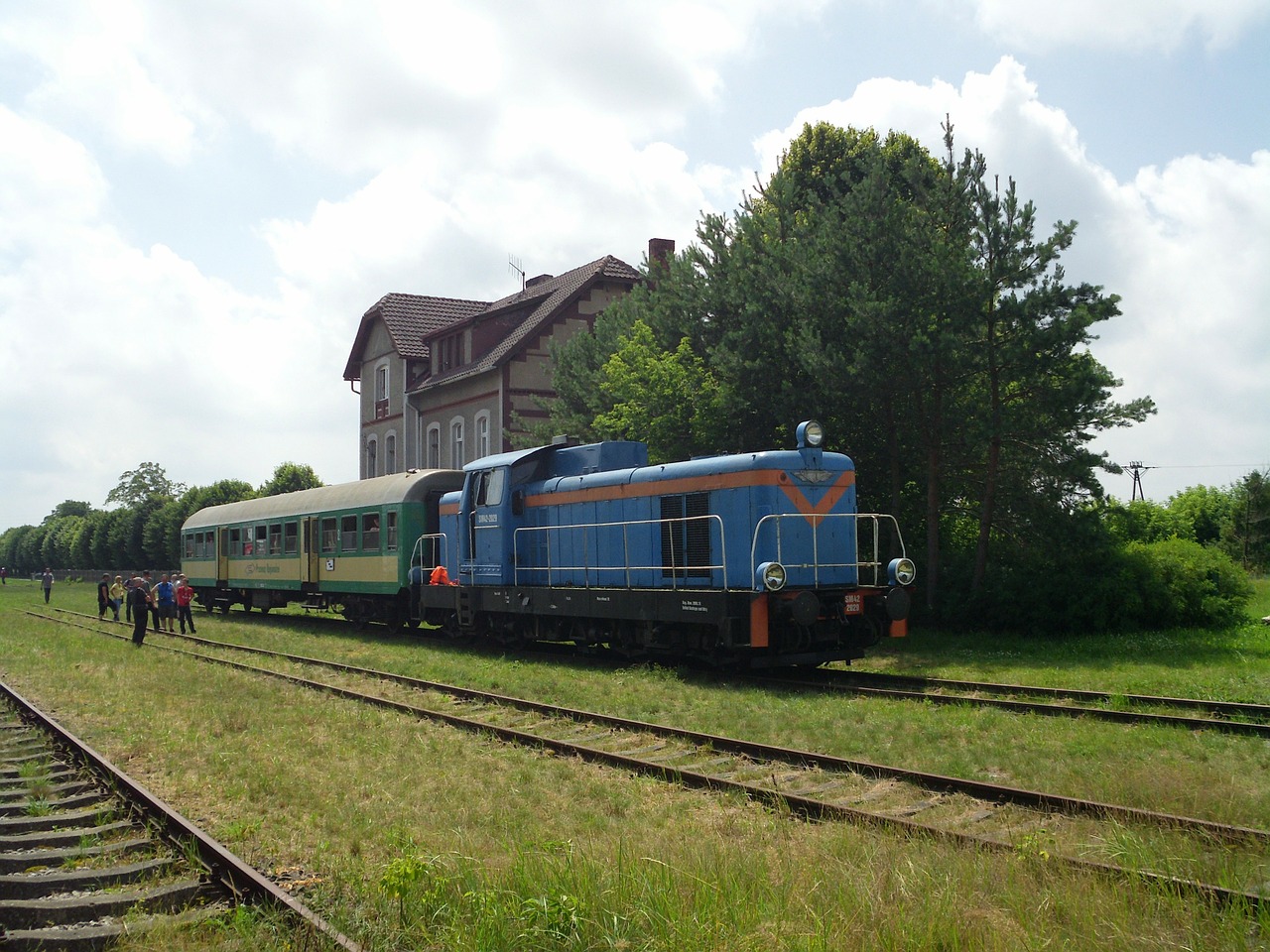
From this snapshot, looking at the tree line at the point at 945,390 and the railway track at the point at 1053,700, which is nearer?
the railway track at the point at 1053,700

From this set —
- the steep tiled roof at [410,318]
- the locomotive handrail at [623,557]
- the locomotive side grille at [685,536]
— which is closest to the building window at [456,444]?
the steep tiled roof at [410,318]

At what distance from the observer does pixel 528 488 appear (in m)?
18.3

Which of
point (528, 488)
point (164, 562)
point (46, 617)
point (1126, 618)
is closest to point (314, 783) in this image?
point (528, 488)

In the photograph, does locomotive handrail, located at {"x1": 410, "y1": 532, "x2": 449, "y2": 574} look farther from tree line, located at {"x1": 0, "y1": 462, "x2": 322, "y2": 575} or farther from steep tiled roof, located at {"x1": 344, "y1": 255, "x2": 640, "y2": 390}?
tree line, located at {"x1": 0, "y1": 462, "x2": 322, "y2": 575}

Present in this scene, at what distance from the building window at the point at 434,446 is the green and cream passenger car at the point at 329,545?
8.84m

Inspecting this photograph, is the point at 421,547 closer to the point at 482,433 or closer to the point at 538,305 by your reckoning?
the point at 482,433

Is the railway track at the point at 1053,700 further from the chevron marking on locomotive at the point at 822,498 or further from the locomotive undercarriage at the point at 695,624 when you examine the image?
the chevron marking on locomotive at the point at 822,498

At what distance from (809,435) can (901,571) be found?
2.27 meters

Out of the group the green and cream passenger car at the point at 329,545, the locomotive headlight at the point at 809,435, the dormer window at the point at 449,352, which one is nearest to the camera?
the locomotive headlight at the point at 809,435

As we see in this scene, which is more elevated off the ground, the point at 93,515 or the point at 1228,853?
the point at 93,515

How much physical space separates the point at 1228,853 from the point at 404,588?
17.6 metres

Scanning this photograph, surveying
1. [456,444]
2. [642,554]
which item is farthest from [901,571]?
[456,444]

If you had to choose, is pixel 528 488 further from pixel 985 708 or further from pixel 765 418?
pixel 985 708

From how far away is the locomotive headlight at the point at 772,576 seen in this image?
13.1 meters
